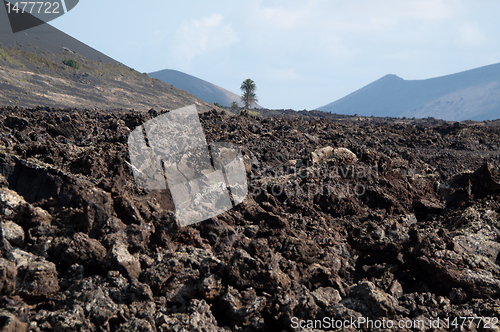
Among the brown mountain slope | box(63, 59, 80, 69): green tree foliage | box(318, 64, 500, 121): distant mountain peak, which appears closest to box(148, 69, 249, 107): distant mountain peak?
box(318, 64, 500, 121): distant mountain peak

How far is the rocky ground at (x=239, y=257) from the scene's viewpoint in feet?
11.9

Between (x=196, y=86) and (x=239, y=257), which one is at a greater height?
(x=196, y=86)

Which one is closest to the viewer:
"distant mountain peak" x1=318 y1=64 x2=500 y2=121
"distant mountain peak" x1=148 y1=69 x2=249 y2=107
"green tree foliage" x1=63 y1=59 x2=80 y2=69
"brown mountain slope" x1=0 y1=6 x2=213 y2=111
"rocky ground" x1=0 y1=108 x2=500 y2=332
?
"rocky ground" x1=0 y1=108 x2=500 y2=332

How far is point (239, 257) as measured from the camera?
4.09m

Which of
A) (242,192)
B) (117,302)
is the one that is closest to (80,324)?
(117,302)

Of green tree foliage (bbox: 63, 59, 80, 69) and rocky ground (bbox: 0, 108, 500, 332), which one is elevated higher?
green tree foliage (bbox: 63, 59, 80, 69)

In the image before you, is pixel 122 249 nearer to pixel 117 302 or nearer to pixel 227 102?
pixel 117 302

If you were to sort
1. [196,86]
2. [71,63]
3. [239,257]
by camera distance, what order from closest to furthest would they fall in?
[239,257], [71,63], [196,86]

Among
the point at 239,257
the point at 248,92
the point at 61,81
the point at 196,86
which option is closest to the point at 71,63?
the point at 61,81

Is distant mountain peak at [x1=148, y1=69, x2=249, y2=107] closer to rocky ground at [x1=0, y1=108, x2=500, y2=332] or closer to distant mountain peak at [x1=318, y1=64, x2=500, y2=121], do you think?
distant mountain peak at [x1=318, y1=64, x2=500, y2=121]

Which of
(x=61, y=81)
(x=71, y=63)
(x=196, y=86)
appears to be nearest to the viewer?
(x=61, y=81)

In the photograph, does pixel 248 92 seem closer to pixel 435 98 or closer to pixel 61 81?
pixel 61 81

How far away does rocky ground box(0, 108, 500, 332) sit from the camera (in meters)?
3.62

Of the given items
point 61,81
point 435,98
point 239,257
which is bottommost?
point 239,257
